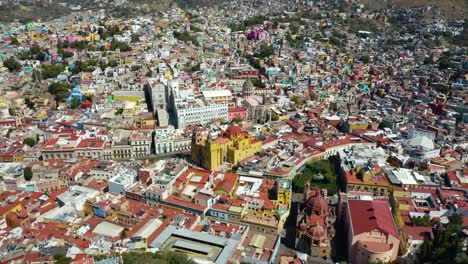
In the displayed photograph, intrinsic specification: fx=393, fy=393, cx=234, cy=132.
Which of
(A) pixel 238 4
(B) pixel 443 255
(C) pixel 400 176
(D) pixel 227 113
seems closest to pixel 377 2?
(A) pixel 238 4

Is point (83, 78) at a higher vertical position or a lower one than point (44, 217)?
higher

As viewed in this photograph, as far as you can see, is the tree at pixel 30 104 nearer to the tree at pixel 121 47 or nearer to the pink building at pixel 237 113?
the pink building at pixel 237 113

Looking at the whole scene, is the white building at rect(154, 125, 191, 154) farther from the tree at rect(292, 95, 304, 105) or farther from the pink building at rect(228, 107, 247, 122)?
the tree at rect(292, 95, 304, 105)

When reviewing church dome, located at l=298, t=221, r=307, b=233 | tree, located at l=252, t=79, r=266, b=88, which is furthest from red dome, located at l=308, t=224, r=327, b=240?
tree, located at l=252, t=79, r=266, b=88

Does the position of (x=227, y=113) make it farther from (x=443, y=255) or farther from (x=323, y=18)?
(x=323, y=18)

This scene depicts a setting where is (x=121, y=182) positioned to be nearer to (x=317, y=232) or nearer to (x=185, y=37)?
(x=317, y=232)

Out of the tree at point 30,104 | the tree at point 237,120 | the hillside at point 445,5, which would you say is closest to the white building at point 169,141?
the tree at point 237,120

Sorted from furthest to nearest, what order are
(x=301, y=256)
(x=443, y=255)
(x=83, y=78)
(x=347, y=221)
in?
(x=83, y=78) → (x=347, y=221) → (x=301, y=256) → (x=443, y=255)
